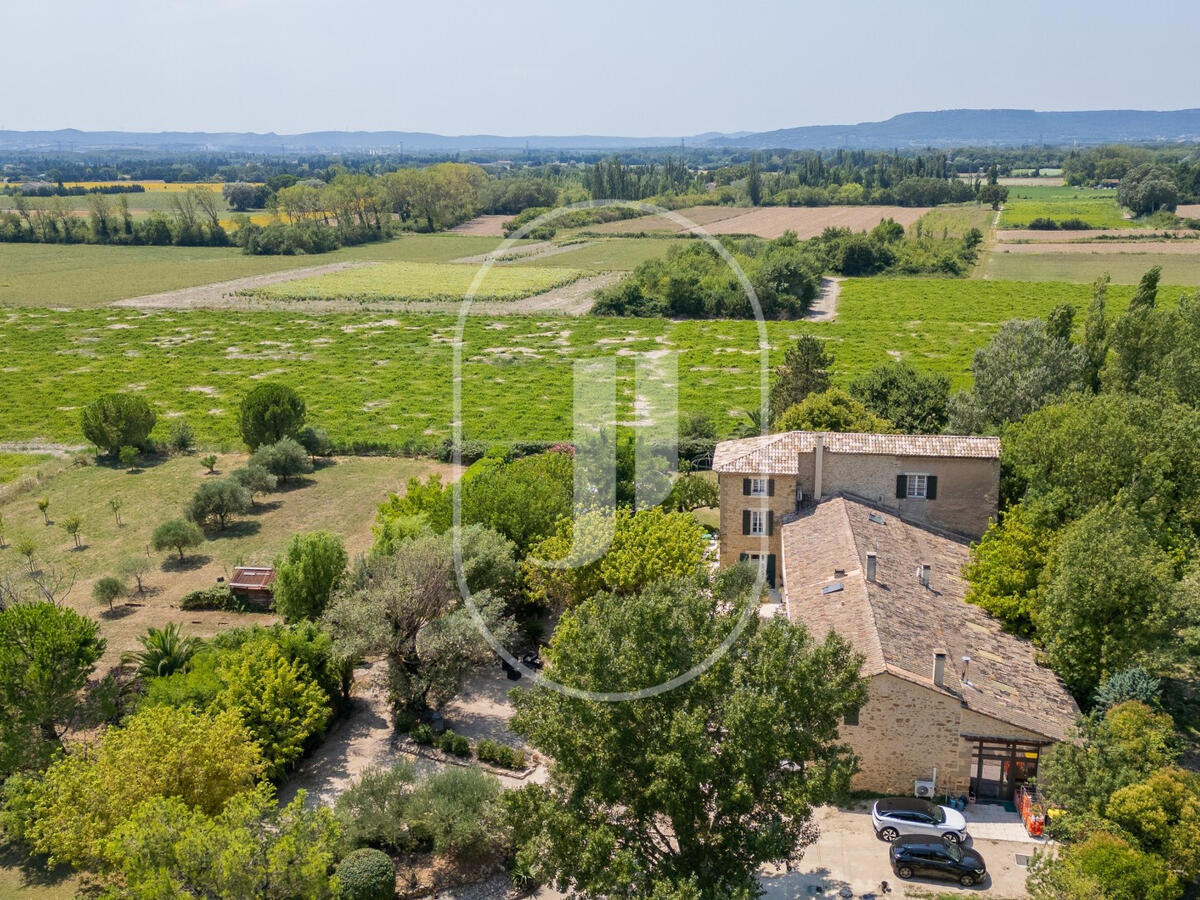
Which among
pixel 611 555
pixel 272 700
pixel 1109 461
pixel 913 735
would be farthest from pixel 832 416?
pixel 272 700

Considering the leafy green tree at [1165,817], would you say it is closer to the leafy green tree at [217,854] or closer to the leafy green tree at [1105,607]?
the leafy green tree at [1105,607]

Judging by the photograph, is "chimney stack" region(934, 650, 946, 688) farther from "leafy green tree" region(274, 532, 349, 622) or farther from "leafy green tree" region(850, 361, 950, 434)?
"leafy green tree" region(850, 361, 950, 434)

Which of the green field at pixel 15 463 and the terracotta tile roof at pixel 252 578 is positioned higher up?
the green field at pixel 15 463

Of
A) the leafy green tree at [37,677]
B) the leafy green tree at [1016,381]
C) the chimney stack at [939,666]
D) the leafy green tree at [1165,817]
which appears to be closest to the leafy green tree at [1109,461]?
the leafy green tree at [1016,381]

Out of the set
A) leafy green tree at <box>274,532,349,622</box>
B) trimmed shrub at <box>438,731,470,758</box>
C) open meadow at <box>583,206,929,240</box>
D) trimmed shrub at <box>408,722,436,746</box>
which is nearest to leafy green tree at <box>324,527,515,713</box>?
trimmed shrub at <box>408,722,436,746</box>

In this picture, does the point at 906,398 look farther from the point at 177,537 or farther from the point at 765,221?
the point at 765,221

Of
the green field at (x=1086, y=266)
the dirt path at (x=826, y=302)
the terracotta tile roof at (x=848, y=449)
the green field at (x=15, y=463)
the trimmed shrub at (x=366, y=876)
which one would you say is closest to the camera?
the trimmed shrub at (x=366, y=876)

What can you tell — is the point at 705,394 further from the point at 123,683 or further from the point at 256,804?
the point at 256,804
